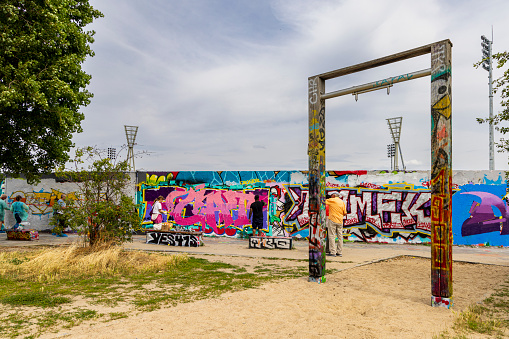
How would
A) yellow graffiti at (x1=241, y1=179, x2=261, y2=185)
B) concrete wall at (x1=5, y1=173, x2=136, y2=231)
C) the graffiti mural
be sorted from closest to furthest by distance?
the graffiti mural < yellow graffiti at (x1=241, y1=179, x2=261, y2=185) < concrete wall at (x1=5, y1=173, x2=136, y2=231)

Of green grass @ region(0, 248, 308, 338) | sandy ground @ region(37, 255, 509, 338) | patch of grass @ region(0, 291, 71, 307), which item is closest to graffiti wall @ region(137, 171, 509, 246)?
green grass @ region(0, 248, 308, 338)

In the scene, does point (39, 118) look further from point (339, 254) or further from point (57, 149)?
point (339, 254)

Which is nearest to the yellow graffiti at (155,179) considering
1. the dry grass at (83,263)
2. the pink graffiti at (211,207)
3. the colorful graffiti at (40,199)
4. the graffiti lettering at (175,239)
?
the pink graffiti at (211,207)

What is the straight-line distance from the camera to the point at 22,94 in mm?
9867

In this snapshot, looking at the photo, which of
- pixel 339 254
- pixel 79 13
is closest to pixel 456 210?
pixel 339 254

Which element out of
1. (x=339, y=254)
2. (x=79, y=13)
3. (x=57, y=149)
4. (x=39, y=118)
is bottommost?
(x=339, y=254)

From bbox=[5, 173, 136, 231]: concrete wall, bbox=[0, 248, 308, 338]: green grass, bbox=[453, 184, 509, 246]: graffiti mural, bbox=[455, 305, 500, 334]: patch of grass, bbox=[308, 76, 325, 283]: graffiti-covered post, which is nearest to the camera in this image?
bbox=[455, 305, 500, 334]: patch of grass

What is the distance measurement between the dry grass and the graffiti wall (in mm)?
7596

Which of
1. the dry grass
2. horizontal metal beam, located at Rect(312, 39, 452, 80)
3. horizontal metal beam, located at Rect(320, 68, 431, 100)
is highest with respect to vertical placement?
horizontal metal beam, located at Rect(312, 39, 452, 80)

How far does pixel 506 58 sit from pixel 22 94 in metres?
11.9

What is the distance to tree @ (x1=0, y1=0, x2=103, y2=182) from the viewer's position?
9.98 m

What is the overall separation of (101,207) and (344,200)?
9623 mm

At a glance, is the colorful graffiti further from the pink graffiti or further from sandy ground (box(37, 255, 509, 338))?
sandy ground (box(37, 255, 509, 338))

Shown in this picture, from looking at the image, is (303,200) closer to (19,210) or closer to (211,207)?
(211,207)
